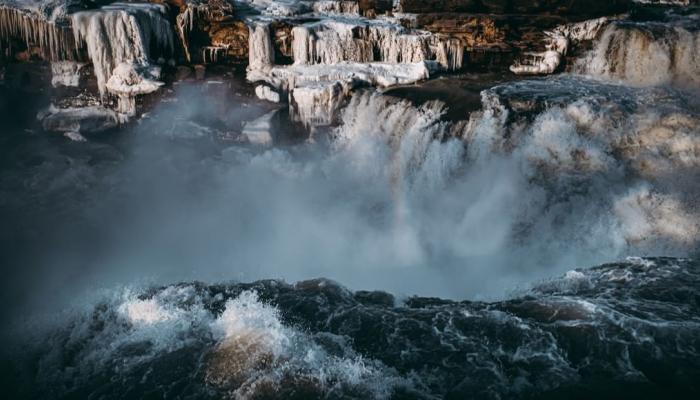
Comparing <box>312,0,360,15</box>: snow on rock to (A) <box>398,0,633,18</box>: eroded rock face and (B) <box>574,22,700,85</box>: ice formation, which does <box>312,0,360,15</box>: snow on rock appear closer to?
(A) <box>398,0,633,18</box>: eroded rock face

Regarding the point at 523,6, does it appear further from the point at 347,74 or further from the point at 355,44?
the point at 347,74

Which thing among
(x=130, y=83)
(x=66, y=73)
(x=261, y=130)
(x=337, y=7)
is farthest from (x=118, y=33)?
(x=337, y=7)

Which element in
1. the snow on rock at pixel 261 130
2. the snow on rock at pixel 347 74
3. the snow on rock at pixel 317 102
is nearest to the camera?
the snow on rock at pixel 317 102

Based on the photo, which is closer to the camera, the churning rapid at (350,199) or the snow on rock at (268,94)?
the churning rapid at (350,199)

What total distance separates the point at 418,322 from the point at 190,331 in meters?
3.18

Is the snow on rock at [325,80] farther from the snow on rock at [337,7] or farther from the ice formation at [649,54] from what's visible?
the ice formation at [649,54]

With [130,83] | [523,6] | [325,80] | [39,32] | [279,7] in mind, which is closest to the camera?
[39,32]

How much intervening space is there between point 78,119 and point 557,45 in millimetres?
12411

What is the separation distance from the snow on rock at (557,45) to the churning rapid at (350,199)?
0.19 feet

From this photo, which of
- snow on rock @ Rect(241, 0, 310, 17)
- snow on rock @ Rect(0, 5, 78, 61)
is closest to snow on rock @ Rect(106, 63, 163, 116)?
snow on rock @ Rect(0, 5, 78, 61)

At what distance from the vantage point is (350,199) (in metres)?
12.7

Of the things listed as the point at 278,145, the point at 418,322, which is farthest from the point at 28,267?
the point at 418,322

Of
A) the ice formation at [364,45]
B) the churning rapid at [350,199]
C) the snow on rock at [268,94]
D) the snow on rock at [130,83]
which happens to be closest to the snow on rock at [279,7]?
the churning rapid at [350,199]

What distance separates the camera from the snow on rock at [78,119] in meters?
13.4
